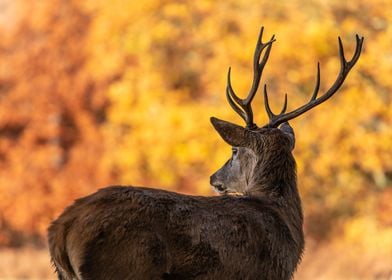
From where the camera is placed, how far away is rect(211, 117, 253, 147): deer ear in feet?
21.6

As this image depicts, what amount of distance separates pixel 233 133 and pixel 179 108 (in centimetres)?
1452

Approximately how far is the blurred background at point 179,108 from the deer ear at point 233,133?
340 inches

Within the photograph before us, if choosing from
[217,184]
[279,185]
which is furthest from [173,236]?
[217,184]

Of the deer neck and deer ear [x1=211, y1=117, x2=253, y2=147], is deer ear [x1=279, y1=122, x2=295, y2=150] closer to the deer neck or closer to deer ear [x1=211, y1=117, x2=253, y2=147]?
the deer neck

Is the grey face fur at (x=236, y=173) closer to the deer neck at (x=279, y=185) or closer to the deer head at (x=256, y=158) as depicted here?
the deer head at (x=256, y=158)

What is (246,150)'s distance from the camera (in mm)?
6766

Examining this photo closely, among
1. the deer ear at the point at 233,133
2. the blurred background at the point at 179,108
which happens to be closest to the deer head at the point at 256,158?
the deer ear at the point at 233,133

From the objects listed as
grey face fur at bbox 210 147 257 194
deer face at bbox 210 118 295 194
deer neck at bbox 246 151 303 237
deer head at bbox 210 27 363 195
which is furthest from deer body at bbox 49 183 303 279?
grey face fur at bbox 210 147 257 194

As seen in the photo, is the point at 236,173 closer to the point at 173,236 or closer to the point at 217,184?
the point at 217,184

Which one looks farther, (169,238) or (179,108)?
(179,108)

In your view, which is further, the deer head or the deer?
the deer head

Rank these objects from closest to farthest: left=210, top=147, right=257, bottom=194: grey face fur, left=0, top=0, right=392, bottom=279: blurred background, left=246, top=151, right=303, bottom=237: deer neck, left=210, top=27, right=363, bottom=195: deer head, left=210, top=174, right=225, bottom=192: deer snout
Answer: left=246, top=151, right=303, bottom=237: deer neck, left=210, top=27, right=363, bottom=195: deer head, left=210, top=147, right=257, bottom=194: grey face fur, left=210, top=174, right=225, bottom=192: deer snout, left=0, top=0, right=392, bottom=279: blurred background

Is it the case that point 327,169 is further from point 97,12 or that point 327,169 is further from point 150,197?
point 150,197

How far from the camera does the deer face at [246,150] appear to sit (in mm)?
6590
